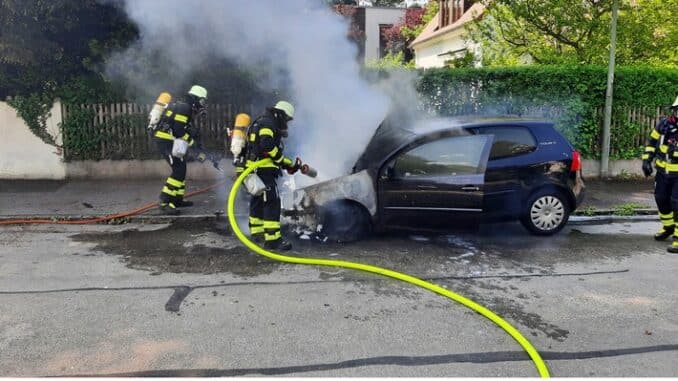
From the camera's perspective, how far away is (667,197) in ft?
21.7

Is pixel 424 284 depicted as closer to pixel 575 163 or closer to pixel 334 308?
pixel 334 308

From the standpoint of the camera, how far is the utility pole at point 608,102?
1000 centimetres

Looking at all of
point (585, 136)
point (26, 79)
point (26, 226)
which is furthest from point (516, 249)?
point (26, 79)

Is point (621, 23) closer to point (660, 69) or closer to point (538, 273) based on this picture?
point (660, 69)

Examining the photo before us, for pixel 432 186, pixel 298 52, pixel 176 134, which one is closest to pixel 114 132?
pixel 176 134

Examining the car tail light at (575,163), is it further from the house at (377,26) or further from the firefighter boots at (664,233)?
the house at (377,26)

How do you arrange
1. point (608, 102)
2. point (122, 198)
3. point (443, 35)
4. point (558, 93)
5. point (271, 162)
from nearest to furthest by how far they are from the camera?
1. point (271, 162)
2. point (122, 198)
3. point (608, 102)
4. point (558, 93)
5. point (443, 35)

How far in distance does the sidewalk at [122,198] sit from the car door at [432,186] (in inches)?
112

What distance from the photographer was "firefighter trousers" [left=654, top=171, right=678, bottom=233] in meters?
6.34

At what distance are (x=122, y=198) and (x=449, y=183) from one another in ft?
18.0

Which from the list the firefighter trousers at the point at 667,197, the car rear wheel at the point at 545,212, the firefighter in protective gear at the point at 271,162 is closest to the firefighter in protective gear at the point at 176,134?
the firefighter in protective gear at the point at 271,162

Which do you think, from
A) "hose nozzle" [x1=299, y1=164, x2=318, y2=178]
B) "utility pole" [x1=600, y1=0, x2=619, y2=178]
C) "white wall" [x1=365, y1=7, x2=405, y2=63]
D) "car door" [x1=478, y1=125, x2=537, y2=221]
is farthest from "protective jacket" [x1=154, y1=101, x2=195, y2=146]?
"white wall" [x1=365, y1=7, x2=405, y2=63]

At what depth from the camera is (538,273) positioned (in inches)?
215

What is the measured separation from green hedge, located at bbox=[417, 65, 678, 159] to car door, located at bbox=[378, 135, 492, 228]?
4.65 m
